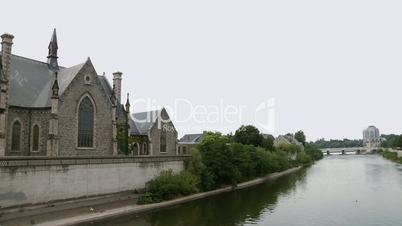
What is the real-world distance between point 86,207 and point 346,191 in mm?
28440

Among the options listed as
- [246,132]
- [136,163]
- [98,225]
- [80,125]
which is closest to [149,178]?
[136,163]

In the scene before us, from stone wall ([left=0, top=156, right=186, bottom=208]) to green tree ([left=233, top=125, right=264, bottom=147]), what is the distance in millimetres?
36775

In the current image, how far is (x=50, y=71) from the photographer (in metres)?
39.0

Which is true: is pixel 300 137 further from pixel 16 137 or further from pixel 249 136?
pixel 16 137

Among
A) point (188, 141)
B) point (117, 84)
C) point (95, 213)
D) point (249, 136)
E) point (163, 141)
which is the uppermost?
point (117, 84)

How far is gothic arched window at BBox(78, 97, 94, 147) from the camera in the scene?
115 feet

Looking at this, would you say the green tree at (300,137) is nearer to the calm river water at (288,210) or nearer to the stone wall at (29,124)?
the calm river water at (288,210)

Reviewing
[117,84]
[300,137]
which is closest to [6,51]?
[117,84]

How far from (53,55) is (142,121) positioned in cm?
1571

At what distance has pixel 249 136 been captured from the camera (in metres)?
71.6

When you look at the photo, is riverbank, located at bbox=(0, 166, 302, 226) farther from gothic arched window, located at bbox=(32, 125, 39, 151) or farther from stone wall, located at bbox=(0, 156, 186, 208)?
gothic arched window, located at bbox=(32, 125, 39, 151)

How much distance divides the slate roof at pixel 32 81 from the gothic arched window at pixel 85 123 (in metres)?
2.66

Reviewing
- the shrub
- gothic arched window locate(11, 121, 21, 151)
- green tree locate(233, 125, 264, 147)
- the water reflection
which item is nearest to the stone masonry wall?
gothic arched window locate(11, 121, 21, 151)

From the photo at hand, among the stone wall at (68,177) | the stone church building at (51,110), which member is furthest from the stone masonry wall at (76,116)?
the stone wall at (68,177)
